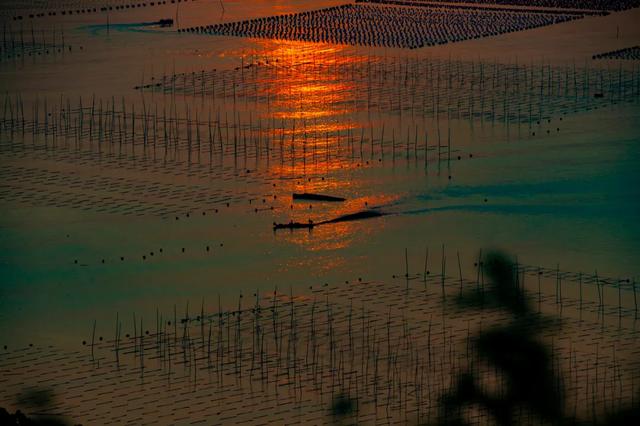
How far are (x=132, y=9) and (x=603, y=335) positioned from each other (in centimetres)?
1587

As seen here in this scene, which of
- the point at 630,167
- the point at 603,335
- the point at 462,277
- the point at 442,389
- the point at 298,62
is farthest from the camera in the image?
the point at 298,62

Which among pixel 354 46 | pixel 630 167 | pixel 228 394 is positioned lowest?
pixel 228 394

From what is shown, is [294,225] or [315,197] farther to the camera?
[315,197]

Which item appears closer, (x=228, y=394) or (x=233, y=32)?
(x=228, y=394)

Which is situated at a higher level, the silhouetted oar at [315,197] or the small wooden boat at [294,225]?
the silhouetted oar at [315,197]

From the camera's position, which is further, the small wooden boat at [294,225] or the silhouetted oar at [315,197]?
the silhouetted oar at [315,197]

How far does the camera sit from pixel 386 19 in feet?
74.7

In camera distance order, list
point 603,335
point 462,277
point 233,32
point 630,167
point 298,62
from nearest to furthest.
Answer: point 603,335, point 462,277, point 630,167, point 298,62, point 233,32

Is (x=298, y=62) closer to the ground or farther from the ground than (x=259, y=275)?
farther from the ground

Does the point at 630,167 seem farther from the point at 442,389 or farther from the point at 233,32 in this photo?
the point at 233,32

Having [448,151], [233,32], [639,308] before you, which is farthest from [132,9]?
[639,308]

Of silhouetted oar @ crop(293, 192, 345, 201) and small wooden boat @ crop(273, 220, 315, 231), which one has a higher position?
silhouetted oar @ crop(293, 192, 345, 201)

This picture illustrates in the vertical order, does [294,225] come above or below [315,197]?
below

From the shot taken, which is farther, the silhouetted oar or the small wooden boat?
the silhouetted oar
